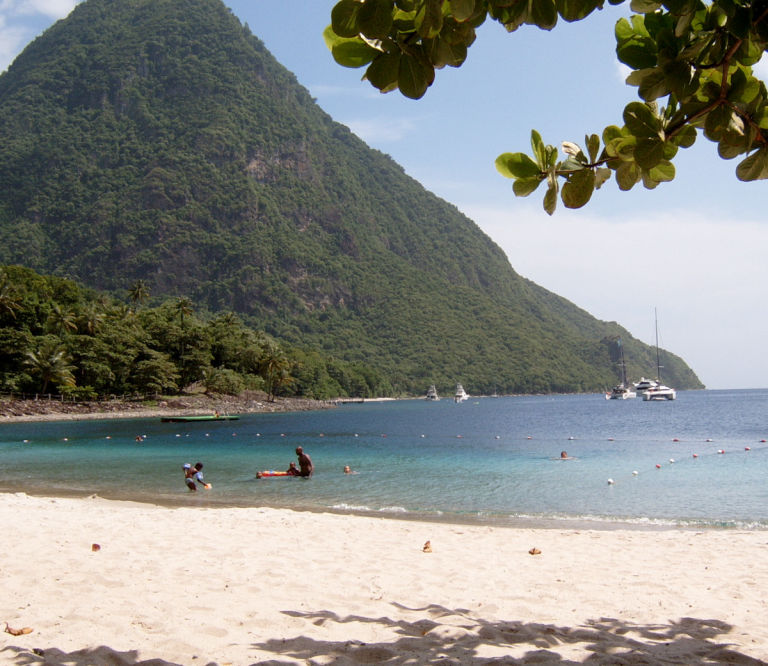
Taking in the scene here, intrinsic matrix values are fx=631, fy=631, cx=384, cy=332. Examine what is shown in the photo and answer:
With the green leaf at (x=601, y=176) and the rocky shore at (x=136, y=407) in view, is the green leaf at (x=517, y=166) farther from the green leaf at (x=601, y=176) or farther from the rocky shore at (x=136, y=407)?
the rocky shore at (x=136, y=407)

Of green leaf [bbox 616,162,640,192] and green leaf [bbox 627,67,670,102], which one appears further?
green leaf [bbox 616,162,640,192]

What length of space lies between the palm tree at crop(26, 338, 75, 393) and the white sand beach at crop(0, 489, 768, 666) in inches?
2044

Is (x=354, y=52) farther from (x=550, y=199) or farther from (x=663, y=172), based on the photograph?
(x=663, y=172)

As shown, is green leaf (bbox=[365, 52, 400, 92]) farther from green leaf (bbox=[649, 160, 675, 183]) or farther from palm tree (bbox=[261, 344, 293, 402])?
palm tree (bbox=[261, 344, 293, 402])

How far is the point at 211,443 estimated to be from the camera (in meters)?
36.8

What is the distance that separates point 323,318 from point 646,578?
581 feet

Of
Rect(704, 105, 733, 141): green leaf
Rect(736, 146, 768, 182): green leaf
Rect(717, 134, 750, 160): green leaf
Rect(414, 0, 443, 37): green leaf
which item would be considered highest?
Rect(414, 0, 443, 37): green leaf

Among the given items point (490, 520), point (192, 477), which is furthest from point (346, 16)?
point (192, 477)

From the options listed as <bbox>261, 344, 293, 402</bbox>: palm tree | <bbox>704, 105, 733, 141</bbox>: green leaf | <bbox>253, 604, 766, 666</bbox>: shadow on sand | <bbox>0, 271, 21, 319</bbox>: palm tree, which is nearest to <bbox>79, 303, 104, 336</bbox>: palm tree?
<bbox>0, 271, 21, 319</bbox>: palm tree

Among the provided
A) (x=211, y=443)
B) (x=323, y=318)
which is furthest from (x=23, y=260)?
(x=211, y=443)

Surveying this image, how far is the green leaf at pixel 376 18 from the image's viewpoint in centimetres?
202

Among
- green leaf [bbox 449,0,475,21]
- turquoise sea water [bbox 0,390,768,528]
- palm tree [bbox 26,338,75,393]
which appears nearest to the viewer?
green leaf [bbox 449,0,475,21]

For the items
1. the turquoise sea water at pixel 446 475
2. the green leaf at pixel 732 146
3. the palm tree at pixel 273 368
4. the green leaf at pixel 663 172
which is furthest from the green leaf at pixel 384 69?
the palm tree at pixel 273 368

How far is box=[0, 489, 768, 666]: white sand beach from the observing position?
14.6ft
